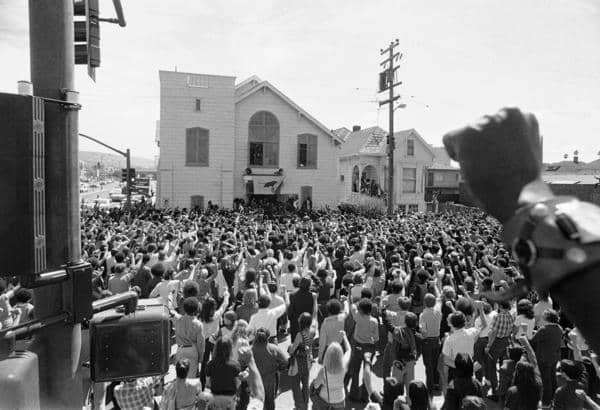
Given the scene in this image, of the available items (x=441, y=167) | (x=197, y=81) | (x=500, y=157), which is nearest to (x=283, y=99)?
(x=197, y=81)

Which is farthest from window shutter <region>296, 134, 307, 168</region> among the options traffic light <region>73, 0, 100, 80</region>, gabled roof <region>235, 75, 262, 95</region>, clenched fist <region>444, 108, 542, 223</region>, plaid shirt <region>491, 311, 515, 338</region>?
clenched fist <region>444, 108, 542, 223</region>

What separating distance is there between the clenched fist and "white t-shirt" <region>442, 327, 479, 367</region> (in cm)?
556

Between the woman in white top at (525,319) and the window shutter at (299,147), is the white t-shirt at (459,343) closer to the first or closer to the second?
the woman in white top at (525,319)

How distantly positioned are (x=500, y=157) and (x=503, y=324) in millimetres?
6331

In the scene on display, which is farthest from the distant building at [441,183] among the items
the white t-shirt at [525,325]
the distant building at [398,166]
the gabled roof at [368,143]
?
the white t-shirt at [525,325]

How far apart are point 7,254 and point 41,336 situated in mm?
520

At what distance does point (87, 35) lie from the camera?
8.92ft

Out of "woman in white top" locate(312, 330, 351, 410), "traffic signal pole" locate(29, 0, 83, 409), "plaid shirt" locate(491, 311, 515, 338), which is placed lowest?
"woman in white top" locate(312, 330, 351, 410)

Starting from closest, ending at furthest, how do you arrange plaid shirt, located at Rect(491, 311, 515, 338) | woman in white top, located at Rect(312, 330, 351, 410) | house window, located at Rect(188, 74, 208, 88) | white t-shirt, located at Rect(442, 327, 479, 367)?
woman in white top, located at Rect(312, 330, 351, 410)
white t-shirt, located at Rect(442, 327, 479, 367)
plaid shirt, located at Rect(491, 311, 515, 338)
house window, located at Rect(188, 74, 208, 88)

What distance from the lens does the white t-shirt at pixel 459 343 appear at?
242 inches

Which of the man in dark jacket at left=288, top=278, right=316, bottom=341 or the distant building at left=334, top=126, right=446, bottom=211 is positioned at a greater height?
the distant building at left=334, top=126, right=446, bottom=211

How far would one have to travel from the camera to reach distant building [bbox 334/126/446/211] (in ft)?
133

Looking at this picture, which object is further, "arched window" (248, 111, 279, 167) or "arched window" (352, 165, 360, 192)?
"arched window" (352, 165, 360, 192)

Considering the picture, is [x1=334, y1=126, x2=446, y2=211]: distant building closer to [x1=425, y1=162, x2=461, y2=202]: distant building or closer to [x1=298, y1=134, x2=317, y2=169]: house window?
[x1=425, y1=162, x2=461, y2=202]: distant building
